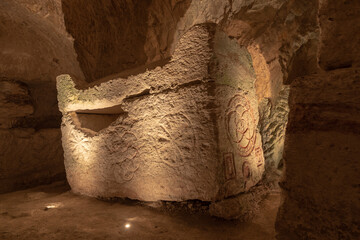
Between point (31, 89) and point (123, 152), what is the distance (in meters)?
4.11

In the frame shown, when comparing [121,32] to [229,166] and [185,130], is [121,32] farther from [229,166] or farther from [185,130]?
[229,166]

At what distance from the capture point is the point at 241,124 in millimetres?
2445

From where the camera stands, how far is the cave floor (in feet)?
6.68

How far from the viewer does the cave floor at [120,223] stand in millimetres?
2037

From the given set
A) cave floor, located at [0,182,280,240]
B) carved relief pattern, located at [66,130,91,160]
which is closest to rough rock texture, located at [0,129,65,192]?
cave floor, located at [0,182,280,240]

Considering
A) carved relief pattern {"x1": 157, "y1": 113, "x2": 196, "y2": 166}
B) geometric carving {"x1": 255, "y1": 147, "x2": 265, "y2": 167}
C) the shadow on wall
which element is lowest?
geometric carving {"x1": 255, "y1": 147, "x2": 265, "y2": 167}

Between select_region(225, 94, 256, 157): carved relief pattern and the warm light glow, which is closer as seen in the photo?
select_region(225, 94, 256, 157): carved relief pattern

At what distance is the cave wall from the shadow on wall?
4314 millimetres

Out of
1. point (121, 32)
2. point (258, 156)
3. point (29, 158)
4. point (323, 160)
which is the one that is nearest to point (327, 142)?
point (323, 160)

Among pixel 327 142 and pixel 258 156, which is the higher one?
pixel 327 142

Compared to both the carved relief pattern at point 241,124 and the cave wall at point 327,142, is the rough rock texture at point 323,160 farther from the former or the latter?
the carved relief pattern at point 241,124

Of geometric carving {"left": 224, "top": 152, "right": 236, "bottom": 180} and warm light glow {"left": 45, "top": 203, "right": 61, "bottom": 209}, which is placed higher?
geometric carving {"left": 224, "top": 152, "right": 236, "bottom": 180}

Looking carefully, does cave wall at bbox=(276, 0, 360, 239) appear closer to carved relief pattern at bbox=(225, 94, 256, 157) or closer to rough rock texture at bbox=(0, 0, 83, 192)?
carved relief pattern at bbox=(225, 94, 256, 157)

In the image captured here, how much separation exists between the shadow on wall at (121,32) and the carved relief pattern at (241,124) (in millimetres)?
3356
